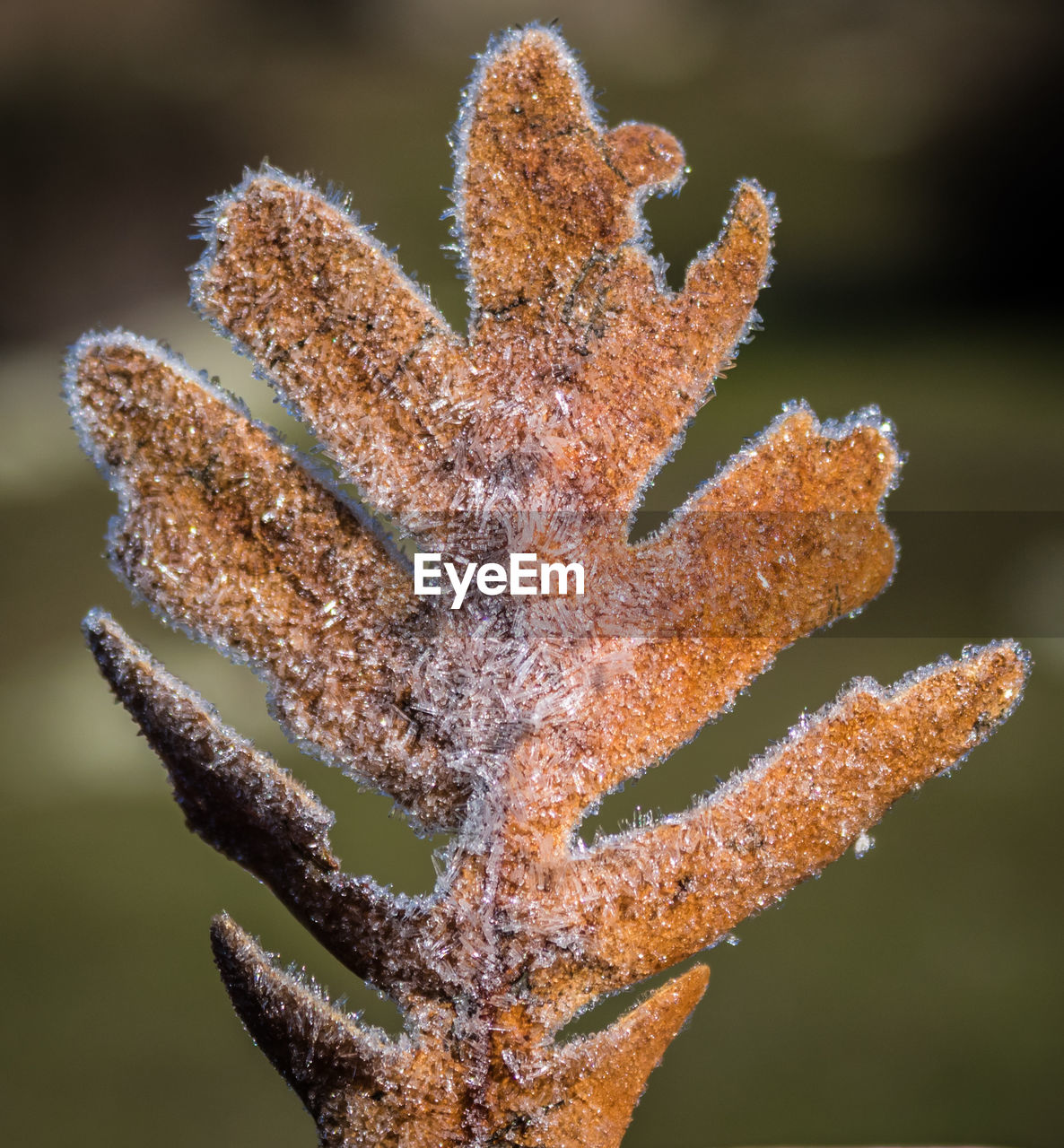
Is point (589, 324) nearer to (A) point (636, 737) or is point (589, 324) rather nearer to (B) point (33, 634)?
(A) point (636, 737)

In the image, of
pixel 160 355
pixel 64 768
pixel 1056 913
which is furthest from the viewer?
→ pixel 64 768

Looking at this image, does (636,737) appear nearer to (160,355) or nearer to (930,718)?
(930,718)

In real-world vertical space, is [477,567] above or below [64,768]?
below

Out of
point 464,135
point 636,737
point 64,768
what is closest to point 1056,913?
point 636,737

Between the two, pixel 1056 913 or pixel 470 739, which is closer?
pixel 470 739

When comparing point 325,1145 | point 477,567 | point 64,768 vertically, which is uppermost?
point 64,768

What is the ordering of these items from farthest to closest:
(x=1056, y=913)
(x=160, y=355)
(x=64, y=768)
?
(x=64, y=768), (x=1056, y=913), (x=160, y=355)
